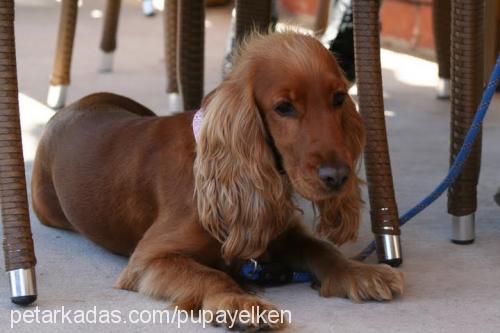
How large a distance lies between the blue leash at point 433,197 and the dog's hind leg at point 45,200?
69 cm

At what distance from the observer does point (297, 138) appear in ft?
7.02

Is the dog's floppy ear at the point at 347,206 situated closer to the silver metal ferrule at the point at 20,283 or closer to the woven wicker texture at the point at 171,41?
the silver metal ferrule at the point at 20,283

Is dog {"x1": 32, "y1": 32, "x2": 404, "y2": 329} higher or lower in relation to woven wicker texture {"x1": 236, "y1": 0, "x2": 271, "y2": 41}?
lower

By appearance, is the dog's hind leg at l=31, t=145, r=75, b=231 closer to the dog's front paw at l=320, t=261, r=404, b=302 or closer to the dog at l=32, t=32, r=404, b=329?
the dog at l=32, t=32, r=404, b=329

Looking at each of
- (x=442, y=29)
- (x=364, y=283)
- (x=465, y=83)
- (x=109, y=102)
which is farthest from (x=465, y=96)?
(x=442, y=29)

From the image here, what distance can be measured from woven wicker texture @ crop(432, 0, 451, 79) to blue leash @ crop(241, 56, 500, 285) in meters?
1.74

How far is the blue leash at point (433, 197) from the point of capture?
2.39 metres

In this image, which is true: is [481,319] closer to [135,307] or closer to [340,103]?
[340,103]

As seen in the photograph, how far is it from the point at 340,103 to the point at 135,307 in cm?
63

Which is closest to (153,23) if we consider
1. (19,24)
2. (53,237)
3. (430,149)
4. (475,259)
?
(19,24)

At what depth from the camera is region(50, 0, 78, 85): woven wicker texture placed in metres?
4.23

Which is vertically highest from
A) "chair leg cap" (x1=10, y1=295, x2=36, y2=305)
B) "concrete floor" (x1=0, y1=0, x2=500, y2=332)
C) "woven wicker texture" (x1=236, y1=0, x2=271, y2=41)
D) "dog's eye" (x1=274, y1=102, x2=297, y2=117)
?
"woven wicker texture" (x1=236, y1=0, x2=271, y2=41)

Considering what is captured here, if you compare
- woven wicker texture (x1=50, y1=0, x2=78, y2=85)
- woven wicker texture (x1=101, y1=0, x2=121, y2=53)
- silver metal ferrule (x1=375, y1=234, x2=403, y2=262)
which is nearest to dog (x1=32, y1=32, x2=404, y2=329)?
silver metal ferrule (x1=375, y1=234, x2=403, y2=262)

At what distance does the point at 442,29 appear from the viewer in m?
4.25
